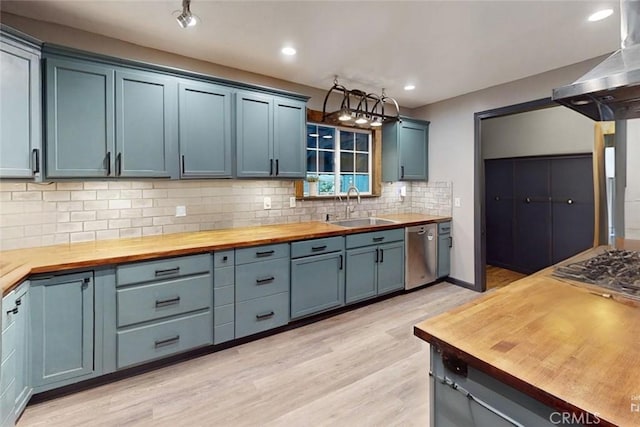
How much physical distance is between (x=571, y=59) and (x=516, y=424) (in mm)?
3520

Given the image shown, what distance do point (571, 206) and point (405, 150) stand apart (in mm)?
2461

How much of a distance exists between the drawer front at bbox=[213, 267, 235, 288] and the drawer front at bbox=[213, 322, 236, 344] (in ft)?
1.13

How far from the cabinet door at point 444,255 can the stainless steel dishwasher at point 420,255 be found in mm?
90

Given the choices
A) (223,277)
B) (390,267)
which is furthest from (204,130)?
(390,267)

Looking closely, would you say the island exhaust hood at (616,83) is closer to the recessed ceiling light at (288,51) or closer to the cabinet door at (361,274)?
the recessed ceiling light at (288,51)

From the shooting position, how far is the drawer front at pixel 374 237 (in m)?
3.34

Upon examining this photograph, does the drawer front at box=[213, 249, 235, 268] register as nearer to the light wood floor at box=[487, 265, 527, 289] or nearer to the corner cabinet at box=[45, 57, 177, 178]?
the corner cabinet at box=[45, 57, 177, 178]

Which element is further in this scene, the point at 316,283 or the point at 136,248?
the point at 316,283

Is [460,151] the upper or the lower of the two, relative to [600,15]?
lower

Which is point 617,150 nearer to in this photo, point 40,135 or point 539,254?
point 539,254

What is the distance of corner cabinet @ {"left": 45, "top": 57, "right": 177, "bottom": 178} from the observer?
7.00 feet

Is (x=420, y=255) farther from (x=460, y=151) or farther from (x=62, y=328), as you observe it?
(x=62, y=328)

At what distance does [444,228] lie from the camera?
4.29m

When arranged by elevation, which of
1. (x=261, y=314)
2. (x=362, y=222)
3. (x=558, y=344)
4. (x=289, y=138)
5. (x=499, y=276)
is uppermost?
(x=289, y=138)
